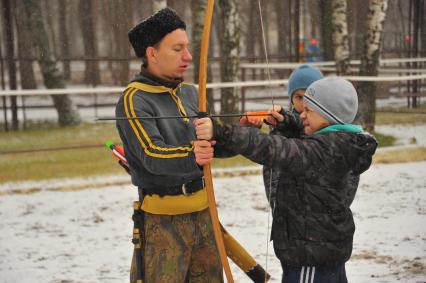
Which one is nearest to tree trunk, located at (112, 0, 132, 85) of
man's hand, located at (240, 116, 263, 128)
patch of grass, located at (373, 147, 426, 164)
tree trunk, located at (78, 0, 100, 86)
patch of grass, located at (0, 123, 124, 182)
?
tree trunk, located at (78, 0, 100, 86)

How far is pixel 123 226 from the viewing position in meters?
6.03

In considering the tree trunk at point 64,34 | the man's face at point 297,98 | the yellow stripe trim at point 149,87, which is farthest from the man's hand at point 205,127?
the tree trunk at point 64,34

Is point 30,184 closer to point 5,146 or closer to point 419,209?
point 5,146

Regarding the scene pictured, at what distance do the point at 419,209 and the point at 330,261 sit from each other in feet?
12.7


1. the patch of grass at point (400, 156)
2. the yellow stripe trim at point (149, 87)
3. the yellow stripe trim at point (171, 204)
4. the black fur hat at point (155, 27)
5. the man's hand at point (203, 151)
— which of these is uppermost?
the black fur hat at point (155, 27)

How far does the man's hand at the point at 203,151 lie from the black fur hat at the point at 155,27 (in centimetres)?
62

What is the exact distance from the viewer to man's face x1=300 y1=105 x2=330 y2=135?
8.80ft

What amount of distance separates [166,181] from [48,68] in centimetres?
1097

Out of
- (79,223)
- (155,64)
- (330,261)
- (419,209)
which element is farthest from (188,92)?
(419,209)

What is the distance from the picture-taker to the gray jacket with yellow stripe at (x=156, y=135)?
2.53 meters

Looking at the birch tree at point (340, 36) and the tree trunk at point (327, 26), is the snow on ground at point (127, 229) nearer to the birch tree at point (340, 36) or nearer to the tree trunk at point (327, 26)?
the birch tree at point (340, 36)

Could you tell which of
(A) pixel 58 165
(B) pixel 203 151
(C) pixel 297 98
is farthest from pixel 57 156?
(B) pixel 203 151

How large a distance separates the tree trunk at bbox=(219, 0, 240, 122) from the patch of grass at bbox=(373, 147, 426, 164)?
2.74 metres

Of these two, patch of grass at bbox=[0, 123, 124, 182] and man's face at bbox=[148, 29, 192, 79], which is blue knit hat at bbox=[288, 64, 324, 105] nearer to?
man's face at bbox=[148, 29, 192, 79]
